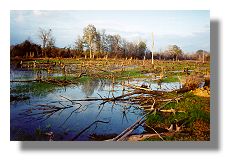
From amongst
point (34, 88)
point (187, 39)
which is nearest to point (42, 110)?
point (34, 88)

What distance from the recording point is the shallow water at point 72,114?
2.75 meters

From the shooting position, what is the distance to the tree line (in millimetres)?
2791

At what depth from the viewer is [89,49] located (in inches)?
115

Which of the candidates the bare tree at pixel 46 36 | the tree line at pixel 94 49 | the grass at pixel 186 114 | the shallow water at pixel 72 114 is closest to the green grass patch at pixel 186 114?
the grass at pixel 186 114

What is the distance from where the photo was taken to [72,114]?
9.12ft

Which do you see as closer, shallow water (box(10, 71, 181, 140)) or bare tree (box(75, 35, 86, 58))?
shallow water (box(10, 71, 181, 140))

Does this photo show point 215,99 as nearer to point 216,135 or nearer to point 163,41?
point 216,135

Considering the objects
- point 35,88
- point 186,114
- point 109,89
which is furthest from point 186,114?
point 35,88

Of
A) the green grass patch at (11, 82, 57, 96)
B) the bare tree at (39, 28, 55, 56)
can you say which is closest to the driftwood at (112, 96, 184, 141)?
the green grass patch at (11, 82, 57, 96)

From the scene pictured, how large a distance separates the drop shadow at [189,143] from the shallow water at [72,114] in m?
0.09

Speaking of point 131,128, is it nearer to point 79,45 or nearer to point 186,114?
point 186,114

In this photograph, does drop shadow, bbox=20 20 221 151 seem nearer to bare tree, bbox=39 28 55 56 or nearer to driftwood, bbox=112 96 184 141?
driftwood, bbox=112 96 184 141

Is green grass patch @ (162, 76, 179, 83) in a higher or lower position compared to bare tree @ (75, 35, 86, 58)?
lower

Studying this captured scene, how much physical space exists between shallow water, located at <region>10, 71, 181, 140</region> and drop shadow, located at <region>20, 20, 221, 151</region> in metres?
0.09
